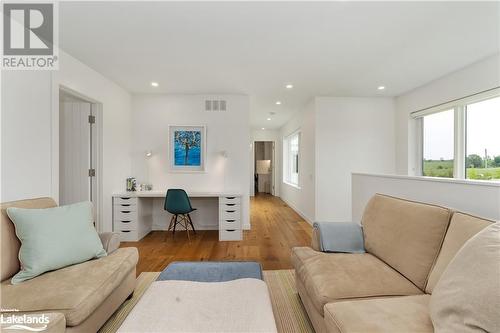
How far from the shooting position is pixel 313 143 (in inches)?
176

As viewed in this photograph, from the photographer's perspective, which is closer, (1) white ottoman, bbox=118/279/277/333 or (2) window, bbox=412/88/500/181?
(1) white ottoman, bbox=118/279/277/333

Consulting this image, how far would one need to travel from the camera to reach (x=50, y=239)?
5.17 feet

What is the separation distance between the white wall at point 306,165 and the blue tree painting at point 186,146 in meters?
2.23

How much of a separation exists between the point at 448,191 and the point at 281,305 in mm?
1624

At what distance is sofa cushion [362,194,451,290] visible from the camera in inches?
55.2

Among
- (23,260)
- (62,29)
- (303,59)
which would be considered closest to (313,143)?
(303,59)

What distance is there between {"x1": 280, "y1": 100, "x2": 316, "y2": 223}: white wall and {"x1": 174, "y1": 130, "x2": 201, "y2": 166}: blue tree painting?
87.9 inches

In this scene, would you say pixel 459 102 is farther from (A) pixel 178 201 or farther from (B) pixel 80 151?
(B) pixel 80 151

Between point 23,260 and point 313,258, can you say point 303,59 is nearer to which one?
point 313,258

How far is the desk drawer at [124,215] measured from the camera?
3582 millimetres

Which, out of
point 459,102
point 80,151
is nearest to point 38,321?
point 80,151

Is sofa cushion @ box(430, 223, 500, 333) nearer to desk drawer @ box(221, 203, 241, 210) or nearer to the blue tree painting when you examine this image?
desk drawer @ box(221, 203, 241, 210)

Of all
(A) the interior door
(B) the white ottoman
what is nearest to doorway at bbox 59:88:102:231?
(A) the interior door

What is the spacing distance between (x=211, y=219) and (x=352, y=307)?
3377mm
